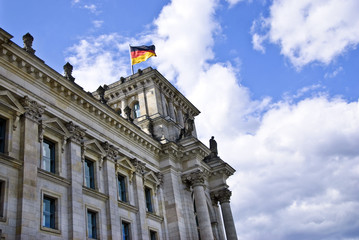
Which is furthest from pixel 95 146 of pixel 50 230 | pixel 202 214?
pixel 202 214

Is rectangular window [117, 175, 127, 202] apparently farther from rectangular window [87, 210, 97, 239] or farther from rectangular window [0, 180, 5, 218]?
rectangular window [0, 180, 5, 218]

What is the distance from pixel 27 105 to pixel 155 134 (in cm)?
1655

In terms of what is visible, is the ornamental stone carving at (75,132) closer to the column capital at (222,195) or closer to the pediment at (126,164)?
the pediment at (126,164)

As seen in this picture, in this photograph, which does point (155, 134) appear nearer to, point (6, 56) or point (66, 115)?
point (66, 115)

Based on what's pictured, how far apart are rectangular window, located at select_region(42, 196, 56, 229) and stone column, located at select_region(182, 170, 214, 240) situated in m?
13.9

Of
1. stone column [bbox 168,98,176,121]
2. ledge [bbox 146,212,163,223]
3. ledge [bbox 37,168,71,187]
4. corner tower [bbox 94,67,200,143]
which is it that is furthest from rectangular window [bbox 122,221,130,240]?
stone column [bbox 168,98,176,121]

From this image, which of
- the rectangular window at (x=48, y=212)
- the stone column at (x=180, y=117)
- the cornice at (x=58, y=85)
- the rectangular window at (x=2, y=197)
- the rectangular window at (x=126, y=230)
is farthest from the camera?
the stone column at (x=180, y=117)

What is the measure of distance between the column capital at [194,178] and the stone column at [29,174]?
50.3 ft

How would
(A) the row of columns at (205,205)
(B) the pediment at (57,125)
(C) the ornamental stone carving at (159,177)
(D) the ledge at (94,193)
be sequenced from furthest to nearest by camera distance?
(C) the ornamental stone carving at (159,177) → (A) the row of columns at (205,205) → (D) the ledge at (94,193) → (B) the pediment at (57,125)

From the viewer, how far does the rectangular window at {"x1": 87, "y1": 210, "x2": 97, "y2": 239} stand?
23.8 meters

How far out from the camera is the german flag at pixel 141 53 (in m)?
41.5

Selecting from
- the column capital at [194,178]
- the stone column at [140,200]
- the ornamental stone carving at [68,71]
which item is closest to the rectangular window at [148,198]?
the stone column at [140,200]

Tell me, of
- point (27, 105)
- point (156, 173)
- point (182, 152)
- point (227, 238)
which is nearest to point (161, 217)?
point (156, 173)

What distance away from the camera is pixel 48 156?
74.9 ft
